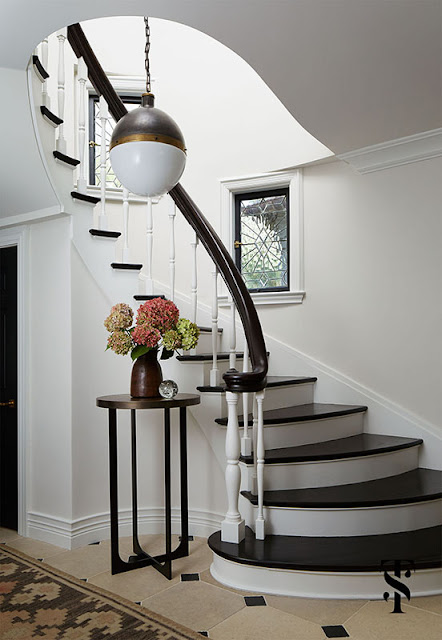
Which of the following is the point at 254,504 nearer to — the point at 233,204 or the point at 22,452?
the point at 22,452

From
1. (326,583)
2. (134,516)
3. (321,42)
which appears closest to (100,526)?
(134,516)

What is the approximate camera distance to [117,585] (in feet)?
9.33

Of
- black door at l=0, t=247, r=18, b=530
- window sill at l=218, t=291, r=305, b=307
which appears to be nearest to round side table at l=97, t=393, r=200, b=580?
black door at l=0, t=247, r=18, b=530

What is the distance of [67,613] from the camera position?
2551mm

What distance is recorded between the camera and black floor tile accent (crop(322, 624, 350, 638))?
2322 mm

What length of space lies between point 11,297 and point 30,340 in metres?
0.37

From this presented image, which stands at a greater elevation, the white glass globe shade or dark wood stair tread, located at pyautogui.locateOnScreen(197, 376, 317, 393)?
the white glass globe shade

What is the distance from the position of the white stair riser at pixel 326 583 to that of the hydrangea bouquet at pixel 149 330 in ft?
3.66

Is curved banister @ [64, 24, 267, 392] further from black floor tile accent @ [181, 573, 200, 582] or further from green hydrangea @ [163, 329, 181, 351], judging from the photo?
black floor tile accent @ [181, 573, 200, 582]

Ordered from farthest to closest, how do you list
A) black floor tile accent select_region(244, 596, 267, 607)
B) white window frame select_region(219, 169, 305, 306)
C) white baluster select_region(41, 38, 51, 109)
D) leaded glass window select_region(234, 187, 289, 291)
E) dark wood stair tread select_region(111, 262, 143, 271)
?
leaded glass window select_region(234, 187, 289, 291) < white window frame select_region(219, 169, 305, 306) < dark wood stair tread select_region(111, 262, 143, 271) < white baluster select_region(41, 38, 51, 109) < black floor tile accent select_region(244, 596, 267, 607)

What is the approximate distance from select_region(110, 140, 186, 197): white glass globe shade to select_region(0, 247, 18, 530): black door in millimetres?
1882

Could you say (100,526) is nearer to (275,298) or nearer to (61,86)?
(275,298)

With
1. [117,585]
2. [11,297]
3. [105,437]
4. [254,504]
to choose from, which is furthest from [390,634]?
[11,297]

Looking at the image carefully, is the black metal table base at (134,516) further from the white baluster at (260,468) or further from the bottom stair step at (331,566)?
the white baluster at (260,468)
